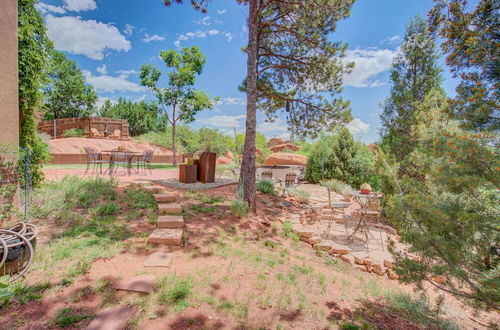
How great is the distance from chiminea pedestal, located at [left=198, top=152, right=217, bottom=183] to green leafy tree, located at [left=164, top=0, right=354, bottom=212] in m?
2.30

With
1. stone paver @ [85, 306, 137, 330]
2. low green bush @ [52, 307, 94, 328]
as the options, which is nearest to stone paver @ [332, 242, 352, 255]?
stone paver @ [85, 306, 137, 330]

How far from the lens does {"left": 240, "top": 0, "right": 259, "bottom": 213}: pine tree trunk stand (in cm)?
486

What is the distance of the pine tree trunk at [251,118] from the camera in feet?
16.0

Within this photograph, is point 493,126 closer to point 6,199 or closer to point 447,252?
point 447,252

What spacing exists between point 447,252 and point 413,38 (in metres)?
8.69

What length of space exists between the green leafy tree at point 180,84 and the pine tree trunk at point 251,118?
352 inches

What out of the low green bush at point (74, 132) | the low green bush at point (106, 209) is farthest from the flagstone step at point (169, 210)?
the low green bush at point (74, 132)

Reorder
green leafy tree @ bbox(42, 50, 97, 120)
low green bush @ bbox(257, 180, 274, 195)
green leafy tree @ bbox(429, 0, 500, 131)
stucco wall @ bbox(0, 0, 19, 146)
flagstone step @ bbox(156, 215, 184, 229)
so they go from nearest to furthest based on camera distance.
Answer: green leafy tree @ bbox(429, 0, 500, 131)
stucco wall @ bbox(0, 0, 19, 146)
flagstone step @ bbox(156, 215, 184, 229)
low green bush @ bbox(257, 180, 274, 195)
green leafy tree @ bbox(42, 50, 97, 120)

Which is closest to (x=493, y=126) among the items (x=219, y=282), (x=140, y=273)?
(x=219, y=282)

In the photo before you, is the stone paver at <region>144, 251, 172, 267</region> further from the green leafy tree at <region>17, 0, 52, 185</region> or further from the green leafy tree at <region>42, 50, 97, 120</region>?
the green leafy tree at <region>42, 50, 97, 120</region>

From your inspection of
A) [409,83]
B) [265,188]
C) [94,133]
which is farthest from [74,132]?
[409,83]

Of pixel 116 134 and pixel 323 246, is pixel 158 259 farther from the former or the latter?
pixel 116 134

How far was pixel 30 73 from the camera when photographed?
406cm

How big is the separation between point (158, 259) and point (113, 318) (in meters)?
0.95
